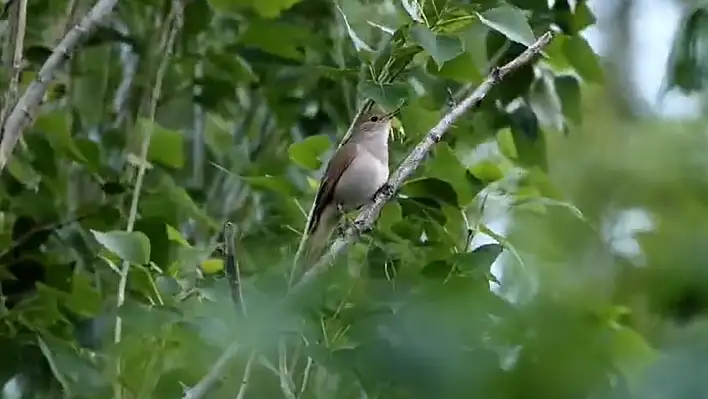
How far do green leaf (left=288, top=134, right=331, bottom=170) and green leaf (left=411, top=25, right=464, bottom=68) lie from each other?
0.22 metres

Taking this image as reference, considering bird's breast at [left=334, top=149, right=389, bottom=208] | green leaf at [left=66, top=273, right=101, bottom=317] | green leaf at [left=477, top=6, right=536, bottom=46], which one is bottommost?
green leaf at [left=66, top=273, right=101, bottom=317]

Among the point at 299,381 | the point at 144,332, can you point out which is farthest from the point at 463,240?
the point at 144,332

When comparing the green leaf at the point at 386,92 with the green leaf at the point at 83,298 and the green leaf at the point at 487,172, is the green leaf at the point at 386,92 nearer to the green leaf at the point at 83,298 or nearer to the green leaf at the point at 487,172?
the green leaf at the point at 487,172

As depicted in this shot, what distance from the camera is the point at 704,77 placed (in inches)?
19.6

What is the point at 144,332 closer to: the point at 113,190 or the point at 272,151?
the point at 113,190

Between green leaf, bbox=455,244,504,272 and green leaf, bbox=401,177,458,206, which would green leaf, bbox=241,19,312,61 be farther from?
green leaf, bbox=455,244,504,272

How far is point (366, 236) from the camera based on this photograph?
1.16 metres

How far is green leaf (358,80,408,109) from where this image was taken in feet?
3.30

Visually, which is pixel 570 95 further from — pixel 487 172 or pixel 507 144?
pixel 487 172

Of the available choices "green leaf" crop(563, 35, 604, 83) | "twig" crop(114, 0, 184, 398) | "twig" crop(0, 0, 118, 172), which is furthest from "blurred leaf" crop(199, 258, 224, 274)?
"green leaf" crop(563, 35, 604, 83)

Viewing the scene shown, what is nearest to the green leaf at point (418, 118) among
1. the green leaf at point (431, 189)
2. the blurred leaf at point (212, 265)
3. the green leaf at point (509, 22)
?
the green leaf at point (431, 189)

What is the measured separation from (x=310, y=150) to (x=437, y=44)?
0.83ft

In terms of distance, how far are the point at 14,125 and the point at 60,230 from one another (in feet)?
1.26

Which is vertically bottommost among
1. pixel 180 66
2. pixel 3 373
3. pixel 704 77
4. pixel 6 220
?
pixel 3 373
